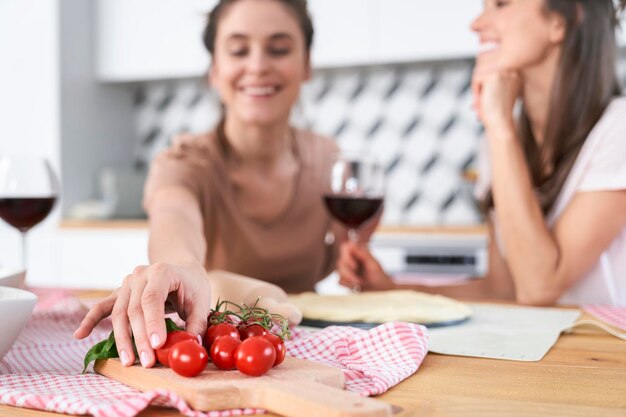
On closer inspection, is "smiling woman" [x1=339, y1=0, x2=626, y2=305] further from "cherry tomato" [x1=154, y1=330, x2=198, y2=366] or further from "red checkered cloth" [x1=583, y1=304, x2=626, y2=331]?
"cherry tomato" [x1=154, y1=330, x2=198, y2=366]

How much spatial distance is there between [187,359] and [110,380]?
116 mm

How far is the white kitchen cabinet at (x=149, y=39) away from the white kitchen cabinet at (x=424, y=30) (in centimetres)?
94

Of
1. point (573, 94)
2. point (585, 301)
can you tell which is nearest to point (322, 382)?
point (585, 301)

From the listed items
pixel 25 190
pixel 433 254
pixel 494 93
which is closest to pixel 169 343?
pixel 25 190

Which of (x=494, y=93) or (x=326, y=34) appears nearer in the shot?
(x=494, y=93)

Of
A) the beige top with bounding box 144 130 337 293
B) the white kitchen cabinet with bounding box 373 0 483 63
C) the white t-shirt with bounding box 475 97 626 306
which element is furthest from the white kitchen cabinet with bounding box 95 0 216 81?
the white t-shirt with bounding box 475 97 626 306

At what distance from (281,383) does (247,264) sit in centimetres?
114

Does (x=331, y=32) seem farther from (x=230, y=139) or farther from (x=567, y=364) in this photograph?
(x=567, y=364)

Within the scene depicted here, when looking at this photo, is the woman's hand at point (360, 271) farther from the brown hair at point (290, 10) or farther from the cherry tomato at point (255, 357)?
the cherry tomato at point (255, 357)

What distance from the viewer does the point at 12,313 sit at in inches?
29.3

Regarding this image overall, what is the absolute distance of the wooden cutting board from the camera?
0.59 metres

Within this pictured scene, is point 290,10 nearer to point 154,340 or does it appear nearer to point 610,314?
point 610,314

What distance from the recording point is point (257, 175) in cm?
187

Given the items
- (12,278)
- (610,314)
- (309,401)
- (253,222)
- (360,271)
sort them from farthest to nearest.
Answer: (253,222), (360,271), (610,314), (12,278), (309,401)
